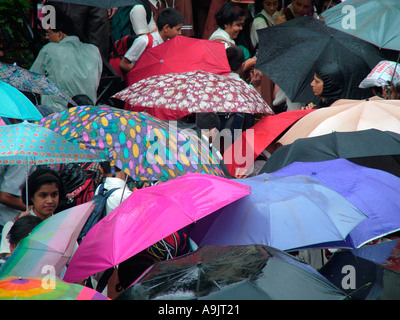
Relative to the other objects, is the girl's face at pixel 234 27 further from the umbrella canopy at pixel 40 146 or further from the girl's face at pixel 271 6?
the umbrella canopy at pixel 40 146

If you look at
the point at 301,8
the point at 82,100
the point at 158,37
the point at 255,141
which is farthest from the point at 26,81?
the point at 301,8

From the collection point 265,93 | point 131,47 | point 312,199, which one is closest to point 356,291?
point 312,199

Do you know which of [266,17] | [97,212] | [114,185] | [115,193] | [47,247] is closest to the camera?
[47,247]

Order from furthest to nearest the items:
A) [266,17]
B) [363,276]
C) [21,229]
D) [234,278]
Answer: [266,17]
[21,229]
[363,276]
[234,278]

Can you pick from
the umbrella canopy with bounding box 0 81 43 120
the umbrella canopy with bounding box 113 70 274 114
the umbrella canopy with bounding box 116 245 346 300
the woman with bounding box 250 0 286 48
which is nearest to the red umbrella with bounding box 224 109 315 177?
the umbrella canopy with bounding box 113 70 274 114

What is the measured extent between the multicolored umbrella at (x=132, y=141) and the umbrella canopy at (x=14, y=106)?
59 centimetres

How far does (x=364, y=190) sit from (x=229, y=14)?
4.69m

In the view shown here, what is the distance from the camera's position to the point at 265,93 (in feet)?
34.2

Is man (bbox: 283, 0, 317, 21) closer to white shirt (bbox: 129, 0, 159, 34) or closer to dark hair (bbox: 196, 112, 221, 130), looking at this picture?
white shirt (bbox: 129, 0, 159, 34)

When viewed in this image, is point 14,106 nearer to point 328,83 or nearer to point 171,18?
point 171,18

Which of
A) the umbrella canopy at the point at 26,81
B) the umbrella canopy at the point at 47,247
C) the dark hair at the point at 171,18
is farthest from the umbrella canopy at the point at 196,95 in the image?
the umbrella canopy at the point at 47,247

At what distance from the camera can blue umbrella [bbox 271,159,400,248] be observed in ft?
17.7

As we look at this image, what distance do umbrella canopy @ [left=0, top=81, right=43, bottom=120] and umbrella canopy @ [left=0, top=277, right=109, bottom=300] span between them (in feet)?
8.81

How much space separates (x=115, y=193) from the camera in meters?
6.06
